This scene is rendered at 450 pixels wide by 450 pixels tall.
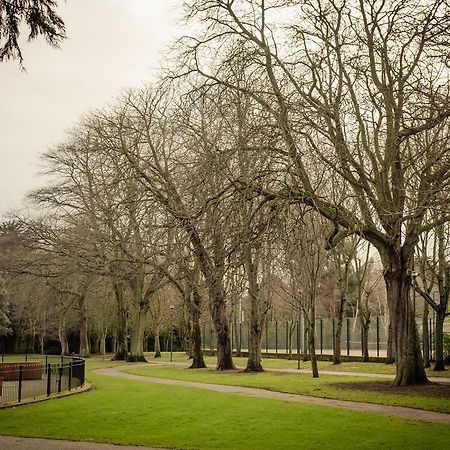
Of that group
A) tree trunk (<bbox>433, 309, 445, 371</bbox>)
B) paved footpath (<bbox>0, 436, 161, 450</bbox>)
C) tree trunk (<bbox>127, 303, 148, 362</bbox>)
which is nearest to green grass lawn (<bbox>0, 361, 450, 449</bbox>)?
paved footpath (<bbox>0, 436, 161, 450</bbox>)

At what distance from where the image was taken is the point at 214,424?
1669 cm

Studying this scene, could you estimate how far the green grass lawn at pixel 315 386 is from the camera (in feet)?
66.0

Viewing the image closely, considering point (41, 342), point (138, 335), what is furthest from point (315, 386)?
point (41, 342)

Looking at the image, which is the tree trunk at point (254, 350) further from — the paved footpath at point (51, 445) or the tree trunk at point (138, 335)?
the paved footpath at point (51, 445)

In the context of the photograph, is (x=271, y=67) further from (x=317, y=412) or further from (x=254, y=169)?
(x=317, y=412)

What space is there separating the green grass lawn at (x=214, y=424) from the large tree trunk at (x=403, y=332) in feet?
18.5

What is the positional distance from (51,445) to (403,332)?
14.3 meters

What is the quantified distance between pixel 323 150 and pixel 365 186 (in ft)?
5.58

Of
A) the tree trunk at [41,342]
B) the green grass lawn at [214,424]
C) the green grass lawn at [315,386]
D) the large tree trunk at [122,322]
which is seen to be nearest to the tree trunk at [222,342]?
the green grass lawn at [315,386]

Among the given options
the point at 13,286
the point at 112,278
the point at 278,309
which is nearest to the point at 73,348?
the point at 278,309

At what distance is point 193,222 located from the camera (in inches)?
765

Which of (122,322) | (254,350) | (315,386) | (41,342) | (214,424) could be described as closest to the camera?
(214,424)

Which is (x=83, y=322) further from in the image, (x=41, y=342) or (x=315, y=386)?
(x=315, y=386)

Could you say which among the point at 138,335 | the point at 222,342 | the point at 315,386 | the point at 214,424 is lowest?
the point at 214,424
